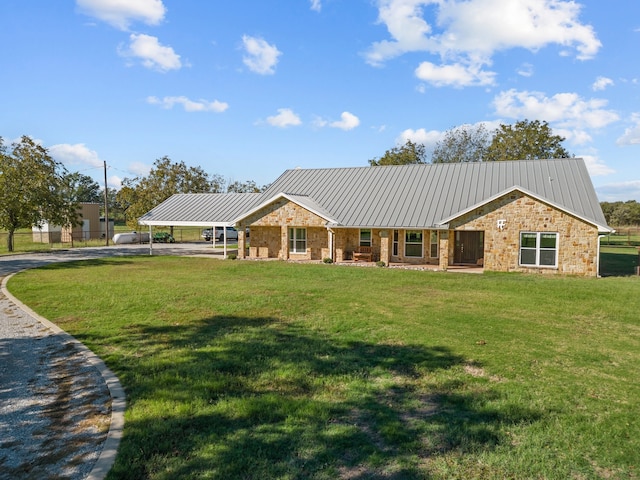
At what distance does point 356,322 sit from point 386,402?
4.23m

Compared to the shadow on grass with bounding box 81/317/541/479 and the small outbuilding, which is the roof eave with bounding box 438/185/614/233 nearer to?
the shadow on grass with bounding box 81/317/541/479

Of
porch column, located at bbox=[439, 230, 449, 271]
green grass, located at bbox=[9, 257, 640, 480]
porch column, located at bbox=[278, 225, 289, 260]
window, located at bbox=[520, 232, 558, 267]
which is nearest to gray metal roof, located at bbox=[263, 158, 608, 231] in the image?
porch column, located at bbox=[439, 230, 449, 271]

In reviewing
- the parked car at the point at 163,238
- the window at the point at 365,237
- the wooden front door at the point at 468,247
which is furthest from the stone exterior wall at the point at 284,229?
the parked car at the point at 163,238

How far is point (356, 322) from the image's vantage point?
10.2 m

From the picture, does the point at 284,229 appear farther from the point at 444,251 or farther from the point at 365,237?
the point at 444,251

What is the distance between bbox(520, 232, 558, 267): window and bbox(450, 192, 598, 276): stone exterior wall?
21cm

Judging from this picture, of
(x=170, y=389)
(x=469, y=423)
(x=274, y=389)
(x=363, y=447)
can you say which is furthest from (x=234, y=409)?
(x=469, y=423)

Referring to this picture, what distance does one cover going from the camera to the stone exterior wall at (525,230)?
66.7 ft

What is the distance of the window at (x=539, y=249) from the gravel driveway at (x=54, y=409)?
64.4 ft

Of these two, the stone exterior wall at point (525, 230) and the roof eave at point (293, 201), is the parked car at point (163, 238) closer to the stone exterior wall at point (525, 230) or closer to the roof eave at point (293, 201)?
the roof eave at point (293, 201)

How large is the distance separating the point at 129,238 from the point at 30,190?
14166mm

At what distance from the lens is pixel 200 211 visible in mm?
32219

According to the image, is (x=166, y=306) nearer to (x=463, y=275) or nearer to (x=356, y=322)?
(x=356, y=322)

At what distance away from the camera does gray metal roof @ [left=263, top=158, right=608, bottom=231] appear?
23344 millimetres
